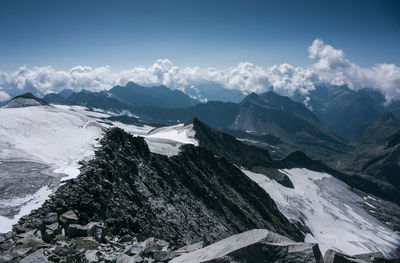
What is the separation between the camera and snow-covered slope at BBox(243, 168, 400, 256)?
132000 mm

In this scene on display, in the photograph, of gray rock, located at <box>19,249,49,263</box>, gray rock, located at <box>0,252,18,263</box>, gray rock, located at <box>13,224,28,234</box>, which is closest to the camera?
gray rock, located at <box>19,249,49,263</box>

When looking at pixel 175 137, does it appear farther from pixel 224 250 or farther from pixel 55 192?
pixel 224 250

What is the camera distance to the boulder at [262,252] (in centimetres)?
1445

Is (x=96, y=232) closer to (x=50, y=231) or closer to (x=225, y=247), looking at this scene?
(x=50, y=231)

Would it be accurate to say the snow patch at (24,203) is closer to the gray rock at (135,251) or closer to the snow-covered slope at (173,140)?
the gray rock at (135,251)

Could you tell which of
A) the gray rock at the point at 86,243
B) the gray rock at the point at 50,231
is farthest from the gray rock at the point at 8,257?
the gray rock at the point at 86,243

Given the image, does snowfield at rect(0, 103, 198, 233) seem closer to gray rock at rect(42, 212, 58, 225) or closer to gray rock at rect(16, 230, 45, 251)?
gray rock at rect(42, 212, 58, 225)

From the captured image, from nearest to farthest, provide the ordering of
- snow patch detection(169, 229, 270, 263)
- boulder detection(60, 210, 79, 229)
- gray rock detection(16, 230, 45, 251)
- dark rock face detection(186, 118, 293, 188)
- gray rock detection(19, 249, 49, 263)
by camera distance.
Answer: snow patch detection(169, 229, 270, 263) → gray rock detection(19, 249, 49, 263) → gray rock detection(16, 230, 45, 251) → boulder detection(60, 210, 79, 229) → dark rock face detection(186, 118, 293, 188)

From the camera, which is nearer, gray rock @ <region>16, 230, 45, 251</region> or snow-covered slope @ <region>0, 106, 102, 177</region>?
gray rock @ <region>16, 230, 45, 251</region>

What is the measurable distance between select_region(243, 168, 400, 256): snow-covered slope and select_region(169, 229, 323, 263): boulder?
111527 mm

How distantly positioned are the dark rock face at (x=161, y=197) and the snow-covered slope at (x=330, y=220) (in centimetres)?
4126

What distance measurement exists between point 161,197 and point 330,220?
439ft

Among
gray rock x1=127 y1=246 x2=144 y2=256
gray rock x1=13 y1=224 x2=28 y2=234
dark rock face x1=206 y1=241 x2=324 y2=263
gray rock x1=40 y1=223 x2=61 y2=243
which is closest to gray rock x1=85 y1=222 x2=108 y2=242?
gray rock x1=40 y1=223 x2=61 y2=243

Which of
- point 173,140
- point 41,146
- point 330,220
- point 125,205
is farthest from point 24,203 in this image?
point 330,220
